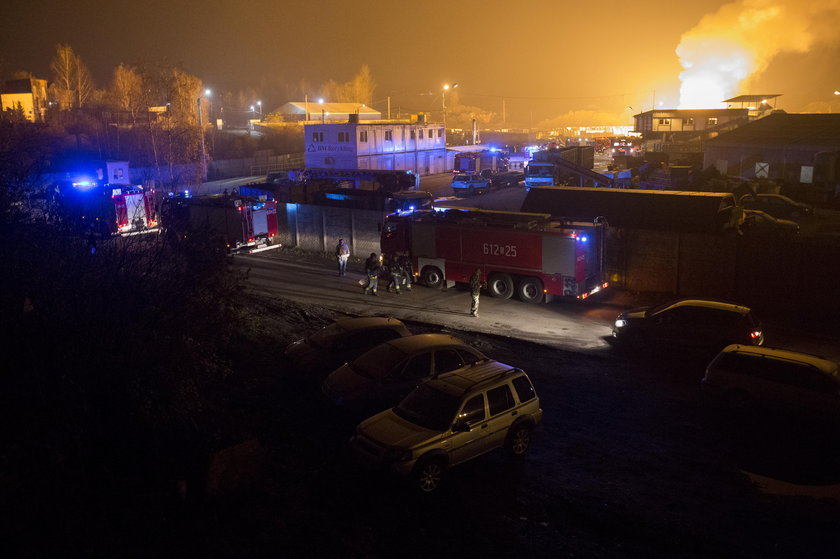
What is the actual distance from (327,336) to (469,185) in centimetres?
3430

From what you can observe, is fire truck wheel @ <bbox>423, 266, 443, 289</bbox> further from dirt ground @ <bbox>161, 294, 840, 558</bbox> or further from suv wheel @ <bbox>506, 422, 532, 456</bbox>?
suv wheel @ <bbox>506, 422, 532, 456</bbox>

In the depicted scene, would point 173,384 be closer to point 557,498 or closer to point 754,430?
point 557,498

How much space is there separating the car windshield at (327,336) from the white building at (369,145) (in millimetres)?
44894

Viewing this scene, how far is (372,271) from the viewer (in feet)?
71.5

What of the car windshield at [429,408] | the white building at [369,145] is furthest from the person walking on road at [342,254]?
the white building at [369,145]

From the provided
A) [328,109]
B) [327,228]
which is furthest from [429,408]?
[328,109]

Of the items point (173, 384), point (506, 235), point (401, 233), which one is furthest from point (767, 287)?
point (173, 384)

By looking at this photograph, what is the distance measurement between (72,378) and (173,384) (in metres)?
1.34

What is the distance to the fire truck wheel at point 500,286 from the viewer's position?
2128 cm

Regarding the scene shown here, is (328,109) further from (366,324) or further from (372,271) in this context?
(366,324)

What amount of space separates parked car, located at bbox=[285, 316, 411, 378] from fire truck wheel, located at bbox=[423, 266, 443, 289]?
8468 millimetres

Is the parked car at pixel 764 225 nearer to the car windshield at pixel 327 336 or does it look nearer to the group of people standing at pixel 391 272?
the group of people standing at pixel 391 272

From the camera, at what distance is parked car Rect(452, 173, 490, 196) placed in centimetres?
4700

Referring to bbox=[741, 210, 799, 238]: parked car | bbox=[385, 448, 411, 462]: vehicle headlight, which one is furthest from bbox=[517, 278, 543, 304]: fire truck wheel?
bbox=[385, 448, 411, 462]: vehicle headlight
